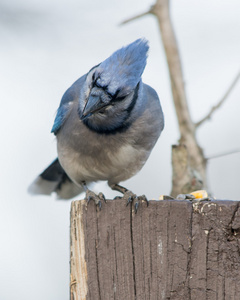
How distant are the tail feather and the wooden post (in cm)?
148

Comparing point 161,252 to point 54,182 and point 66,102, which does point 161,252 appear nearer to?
point 66,102

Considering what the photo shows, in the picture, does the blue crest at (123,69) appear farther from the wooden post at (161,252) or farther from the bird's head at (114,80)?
the wooden post at (161,252)

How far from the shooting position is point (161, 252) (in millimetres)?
1504

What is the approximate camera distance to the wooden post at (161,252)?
147cm

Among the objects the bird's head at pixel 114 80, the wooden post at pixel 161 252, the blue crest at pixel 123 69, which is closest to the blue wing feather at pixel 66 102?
the bird's head at pixel 114 80

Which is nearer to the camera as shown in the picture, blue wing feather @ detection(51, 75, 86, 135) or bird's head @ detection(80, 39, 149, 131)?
bird's head @ detection(80, 39, 149, 131)

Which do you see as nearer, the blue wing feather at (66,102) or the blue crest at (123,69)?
the blue crest at (123,69)

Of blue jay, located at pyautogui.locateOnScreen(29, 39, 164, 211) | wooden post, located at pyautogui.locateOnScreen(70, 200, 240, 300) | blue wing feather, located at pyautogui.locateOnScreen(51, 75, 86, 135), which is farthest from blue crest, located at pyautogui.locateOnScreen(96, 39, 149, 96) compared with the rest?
wooden post, located at pyautogui.locateOnScreen(70, 200, 240, 300)

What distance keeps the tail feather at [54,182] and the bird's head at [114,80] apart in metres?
0.95

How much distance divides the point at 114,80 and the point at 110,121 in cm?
29

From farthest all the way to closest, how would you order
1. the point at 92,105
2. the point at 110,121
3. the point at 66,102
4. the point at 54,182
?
the point at 54,182 → the point at 66,102 → the point at 110,121 → the point at 92,105

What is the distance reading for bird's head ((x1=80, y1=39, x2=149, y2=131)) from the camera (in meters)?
2.05

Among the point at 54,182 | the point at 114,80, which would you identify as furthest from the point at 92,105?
the point at 54,182

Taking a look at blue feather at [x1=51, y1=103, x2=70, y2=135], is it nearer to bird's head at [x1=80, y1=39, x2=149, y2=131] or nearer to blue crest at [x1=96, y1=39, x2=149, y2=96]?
bird's head at [x1=80, y1=39, x2=149, y2=131]
